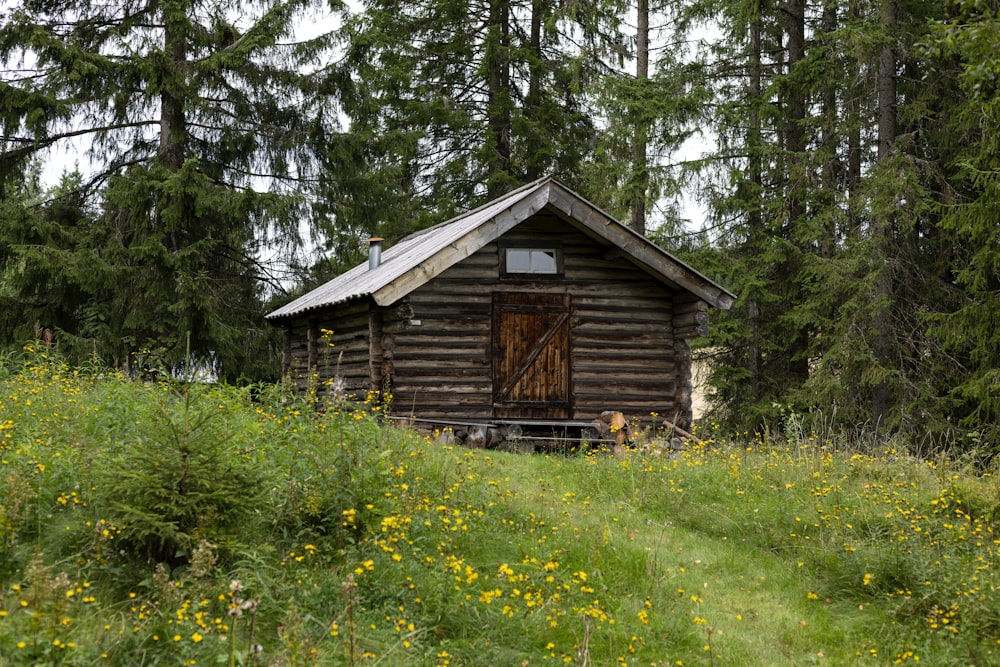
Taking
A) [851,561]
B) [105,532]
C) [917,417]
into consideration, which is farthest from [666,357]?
[105,532]

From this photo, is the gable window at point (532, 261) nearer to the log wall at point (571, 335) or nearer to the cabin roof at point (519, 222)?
the log wall at point (571, 335)

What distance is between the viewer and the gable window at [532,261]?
1540cm

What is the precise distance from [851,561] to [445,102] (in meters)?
20.3

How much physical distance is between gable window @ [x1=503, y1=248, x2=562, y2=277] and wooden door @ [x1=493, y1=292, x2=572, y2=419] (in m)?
0.41

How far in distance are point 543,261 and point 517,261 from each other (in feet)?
1.53

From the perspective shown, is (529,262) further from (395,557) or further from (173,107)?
(173,107)

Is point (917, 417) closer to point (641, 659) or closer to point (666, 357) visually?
point (666, 357)

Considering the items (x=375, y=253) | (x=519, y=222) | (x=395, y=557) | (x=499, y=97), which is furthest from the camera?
(x=499, y=97)

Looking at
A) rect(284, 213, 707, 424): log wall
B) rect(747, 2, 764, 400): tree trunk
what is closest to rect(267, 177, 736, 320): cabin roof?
rect(284, 213, 707, 424): log wall

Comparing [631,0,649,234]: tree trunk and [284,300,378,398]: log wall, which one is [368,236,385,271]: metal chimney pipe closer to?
[284,300,378,398]: log wall

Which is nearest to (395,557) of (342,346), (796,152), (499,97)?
(342,346)

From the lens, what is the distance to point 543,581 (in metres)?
6.54

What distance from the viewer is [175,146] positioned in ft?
68.3

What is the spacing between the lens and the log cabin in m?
14.7
